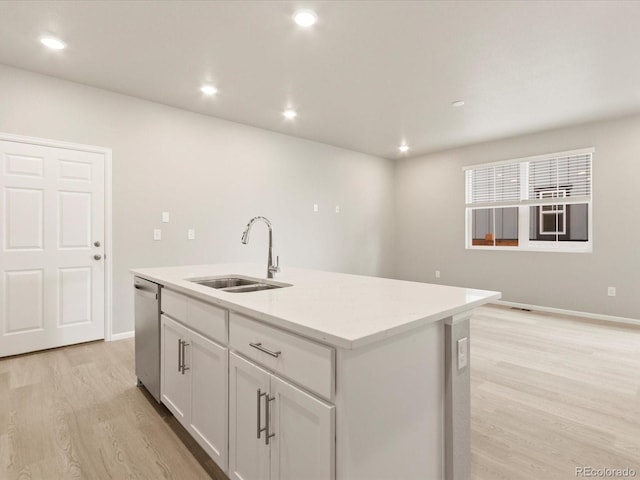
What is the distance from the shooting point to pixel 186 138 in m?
4.08

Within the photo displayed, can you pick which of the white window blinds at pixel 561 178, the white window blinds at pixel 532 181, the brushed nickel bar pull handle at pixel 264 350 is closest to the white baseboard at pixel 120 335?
the brushed nickel bar pull handle at pixel 264 350

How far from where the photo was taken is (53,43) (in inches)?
105

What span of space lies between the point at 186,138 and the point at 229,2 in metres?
2.13

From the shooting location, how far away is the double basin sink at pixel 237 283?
80.7 inches

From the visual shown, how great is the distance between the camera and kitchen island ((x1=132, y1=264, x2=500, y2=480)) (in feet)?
3.36

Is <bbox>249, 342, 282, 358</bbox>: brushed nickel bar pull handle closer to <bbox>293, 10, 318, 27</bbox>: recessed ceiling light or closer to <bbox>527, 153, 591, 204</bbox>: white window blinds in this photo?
<bbox>293, 10, 318, 27</bbox>: recessed ceiling light

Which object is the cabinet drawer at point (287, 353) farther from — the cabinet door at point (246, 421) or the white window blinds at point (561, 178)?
the white window blinds at point (561, 178)

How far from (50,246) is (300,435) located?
3.30 meters

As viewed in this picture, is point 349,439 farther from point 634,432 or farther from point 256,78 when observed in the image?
point 256,78

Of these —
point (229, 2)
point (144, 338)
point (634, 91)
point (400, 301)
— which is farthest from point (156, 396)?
point (634, 91)

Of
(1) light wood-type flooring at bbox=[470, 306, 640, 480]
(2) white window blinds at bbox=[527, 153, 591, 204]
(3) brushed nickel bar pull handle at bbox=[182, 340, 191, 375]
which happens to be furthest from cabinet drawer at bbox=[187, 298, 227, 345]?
(2) white window blinds at bbox=[527, 153, 591, 204]

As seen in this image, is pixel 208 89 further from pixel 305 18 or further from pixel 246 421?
pixel 246 421

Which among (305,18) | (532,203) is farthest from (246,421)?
(532,203)

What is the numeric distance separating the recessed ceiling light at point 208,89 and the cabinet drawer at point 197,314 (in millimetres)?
2234
